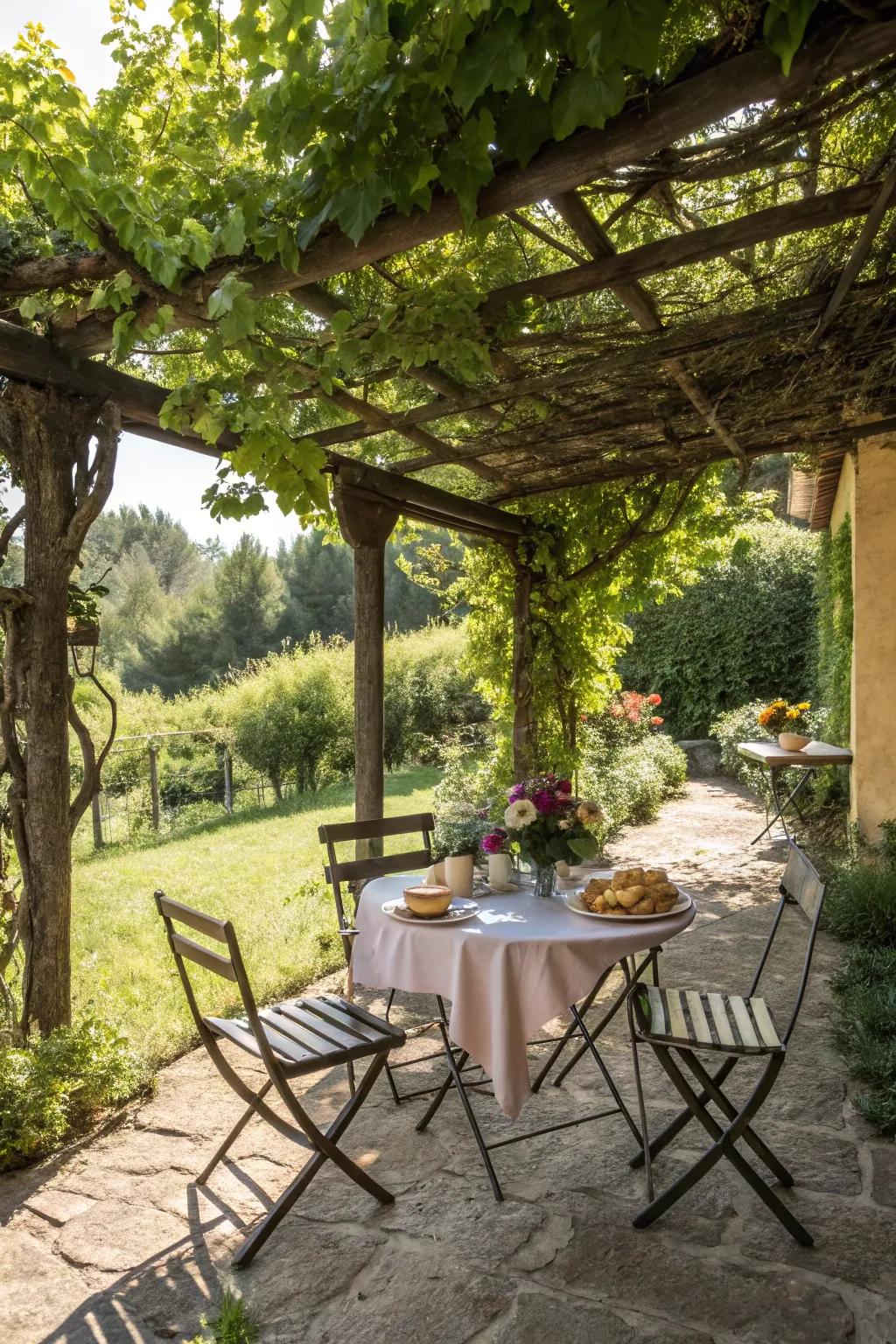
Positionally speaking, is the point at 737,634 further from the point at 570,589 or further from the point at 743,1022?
the point at 743,1022

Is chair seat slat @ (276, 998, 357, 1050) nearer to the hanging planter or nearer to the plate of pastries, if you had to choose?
the plate of pastries

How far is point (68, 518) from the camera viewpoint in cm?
307

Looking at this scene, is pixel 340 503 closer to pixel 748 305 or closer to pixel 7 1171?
pixel 748 305

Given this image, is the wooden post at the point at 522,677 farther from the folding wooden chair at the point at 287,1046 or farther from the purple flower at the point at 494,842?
the folding wooden chair at the point at 287,1046

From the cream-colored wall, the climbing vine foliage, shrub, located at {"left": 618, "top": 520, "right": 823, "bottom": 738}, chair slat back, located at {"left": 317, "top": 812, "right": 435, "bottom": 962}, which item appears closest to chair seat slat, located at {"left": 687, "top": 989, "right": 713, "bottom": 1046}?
chair slat back, located at {"left": 317, "top": 812, "right": 435, "bottom": 962}

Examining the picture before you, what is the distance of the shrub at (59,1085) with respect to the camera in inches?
109

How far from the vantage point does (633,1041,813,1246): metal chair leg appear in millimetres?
2246

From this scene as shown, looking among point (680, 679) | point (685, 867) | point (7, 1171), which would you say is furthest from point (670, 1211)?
point (680, 679)

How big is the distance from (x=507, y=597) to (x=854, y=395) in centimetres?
287

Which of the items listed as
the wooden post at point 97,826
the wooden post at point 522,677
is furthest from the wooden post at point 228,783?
the wooden post at point 522,677

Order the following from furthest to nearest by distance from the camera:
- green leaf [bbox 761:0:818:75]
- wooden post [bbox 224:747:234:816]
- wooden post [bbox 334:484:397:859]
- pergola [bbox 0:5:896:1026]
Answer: wooden post [bbox 224:747:234:816] → wooden post [bbox 334:484:397:859] → pergola [bbox 0:5:896:1026] → green leaf [bbox 761:0:818:75]

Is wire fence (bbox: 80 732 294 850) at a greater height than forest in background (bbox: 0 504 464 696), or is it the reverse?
forest in background (bbox: 0 504 464 696)

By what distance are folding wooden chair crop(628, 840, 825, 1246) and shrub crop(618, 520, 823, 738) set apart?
9.44 metres

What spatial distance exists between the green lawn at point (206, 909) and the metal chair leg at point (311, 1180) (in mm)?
1268
